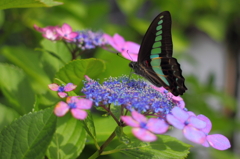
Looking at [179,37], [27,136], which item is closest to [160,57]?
[27,136]

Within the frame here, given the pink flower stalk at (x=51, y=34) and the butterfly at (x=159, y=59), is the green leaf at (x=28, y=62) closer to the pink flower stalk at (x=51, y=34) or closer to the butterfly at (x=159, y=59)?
the pink flower stalk at (x=51, y=34)

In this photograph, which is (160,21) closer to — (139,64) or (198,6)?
(139,64)

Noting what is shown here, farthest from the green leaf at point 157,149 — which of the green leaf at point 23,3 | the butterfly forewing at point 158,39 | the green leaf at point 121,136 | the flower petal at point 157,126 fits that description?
the green leaf at point 23,3

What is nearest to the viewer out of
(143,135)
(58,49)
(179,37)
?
(143,135)

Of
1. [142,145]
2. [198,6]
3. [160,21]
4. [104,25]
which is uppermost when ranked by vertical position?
Answer: [198,6]

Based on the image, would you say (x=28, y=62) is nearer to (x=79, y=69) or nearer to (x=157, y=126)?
(x=79, y=69)

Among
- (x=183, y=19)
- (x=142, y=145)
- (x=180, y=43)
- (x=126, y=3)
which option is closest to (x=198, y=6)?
(x=183, y=19)
